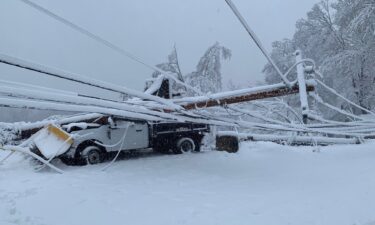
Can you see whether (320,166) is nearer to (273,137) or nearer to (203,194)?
(273,137)

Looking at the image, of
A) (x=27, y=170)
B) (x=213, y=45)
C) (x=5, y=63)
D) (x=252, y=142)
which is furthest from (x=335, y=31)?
(x=5, y=63)

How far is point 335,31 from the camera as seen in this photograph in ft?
85.9

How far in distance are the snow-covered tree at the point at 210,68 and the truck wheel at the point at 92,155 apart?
594 inches

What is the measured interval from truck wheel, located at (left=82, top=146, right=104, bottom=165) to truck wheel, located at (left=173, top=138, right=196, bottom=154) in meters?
2.45

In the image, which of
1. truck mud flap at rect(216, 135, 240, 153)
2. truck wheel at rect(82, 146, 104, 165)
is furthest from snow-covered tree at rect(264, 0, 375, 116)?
truck wheel at rect(82, 146, 104, 165)

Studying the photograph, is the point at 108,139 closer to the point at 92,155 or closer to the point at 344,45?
the point at 92,155

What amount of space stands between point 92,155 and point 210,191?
4905mm

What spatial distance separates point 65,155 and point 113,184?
11.2ft

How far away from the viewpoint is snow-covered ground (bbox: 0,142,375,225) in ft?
17.5

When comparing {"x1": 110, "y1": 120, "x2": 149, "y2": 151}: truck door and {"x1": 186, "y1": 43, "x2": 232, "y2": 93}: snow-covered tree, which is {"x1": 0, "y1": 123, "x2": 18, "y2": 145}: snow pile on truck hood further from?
{"x1": 186, "y1": 43, "x2": 232, "y2": 93}: snow-covered tree

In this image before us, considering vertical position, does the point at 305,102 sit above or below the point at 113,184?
above

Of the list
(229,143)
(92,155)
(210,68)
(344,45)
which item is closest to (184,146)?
(229,143)

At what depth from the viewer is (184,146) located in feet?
40.1

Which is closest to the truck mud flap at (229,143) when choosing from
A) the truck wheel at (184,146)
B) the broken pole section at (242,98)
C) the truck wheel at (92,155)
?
the truck wheel at (184,146)
